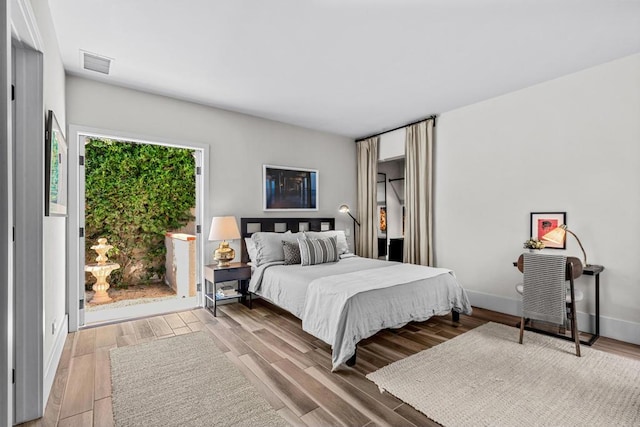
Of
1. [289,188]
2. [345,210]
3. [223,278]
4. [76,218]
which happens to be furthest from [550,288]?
[76,218]

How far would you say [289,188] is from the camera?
5.06 m

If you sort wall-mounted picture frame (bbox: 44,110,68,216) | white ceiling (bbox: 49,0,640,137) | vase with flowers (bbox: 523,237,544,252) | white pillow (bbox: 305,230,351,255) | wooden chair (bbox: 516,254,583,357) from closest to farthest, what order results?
1. wall-mounted picture frame (bbox: 44,110,68,216)
2. white ceiling (bbox: 49,0,640,137)
3. wooden chair (bbox: 516,254,583,357)
4. vase with flowers (bbox: 523,237,544,252)
5. white pillow (bbox: 305,230,351,255)

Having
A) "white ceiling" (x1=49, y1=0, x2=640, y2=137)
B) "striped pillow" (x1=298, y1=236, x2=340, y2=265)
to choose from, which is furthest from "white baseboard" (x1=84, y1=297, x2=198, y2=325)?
"white ceiling" (x1=49, y1=0, x2=640, y2=137)

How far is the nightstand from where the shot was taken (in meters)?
3.85

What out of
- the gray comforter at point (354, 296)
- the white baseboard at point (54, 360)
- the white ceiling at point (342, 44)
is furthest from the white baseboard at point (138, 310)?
the white ceiling at point (342, 44)

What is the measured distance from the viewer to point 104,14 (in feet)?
7.79

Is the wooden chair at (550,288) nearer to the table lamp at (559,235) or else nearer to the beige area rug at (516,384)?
the beige area rug at (516,384)

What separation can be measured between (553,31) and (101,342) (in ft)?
16.3

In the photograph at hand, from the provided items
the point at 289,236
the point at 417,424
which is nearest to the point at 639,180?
the point at 417,424

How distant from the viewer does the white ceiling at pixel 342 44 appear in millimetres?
2322

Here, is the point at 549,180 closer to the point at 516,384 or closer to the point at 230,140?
the point at 516,384

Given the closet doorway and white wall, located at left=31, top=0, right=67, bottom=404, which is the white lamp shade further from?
the closet doorway

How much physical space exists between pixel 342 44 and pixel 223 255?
2769 millimetres

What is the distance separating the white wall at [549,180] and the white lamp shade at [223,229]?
294 cm
